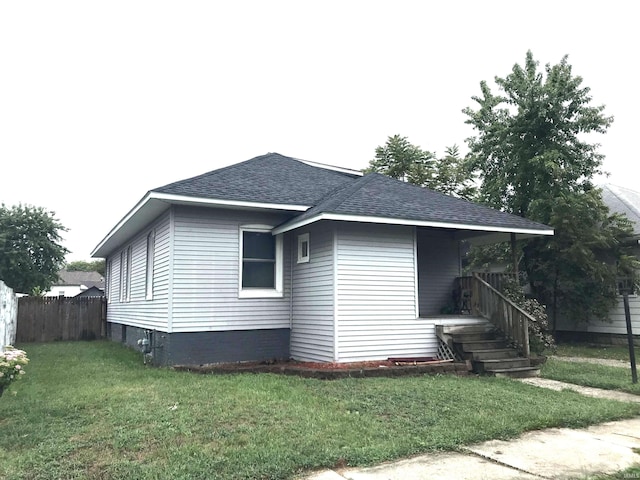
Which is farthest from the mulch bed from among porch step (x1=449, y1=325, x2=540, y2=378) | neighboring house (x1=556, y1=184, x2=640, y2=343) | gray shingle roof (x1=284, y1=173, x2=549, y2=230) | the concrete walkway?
neighboring house (x1=556, y1=184, x2=640, y2=343)

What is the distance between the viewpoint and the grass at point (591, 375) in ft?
27.0

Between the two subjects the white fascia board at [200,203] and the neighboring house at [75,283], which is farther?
the neighboring house at [75,283]

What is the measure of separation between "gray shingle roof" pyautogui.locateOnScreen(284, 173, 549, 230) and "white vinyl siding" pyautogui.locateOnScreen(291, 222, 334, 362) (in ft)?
1.98

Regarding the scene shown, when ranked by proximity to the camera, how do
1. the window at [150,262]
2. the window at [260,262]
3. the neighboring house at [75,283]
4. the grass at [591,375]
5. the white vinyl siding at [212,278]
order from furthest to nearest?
the neighboring house at [75,283] < the window at [150,262] < the window at [260,262] < the white vinyl siding at [212,278] < the grass at [591,375]

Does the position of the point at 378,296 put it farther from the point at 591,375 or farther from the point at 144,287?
the point at 144,287

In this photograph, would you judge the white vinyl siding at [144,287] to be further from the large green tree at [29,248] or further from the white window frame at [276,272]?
the large green tree at [29,248]

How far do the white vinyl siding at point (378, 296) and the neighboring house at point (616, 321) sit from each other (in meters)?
7.74

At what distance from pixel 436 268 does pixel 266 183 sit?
5.18 metres

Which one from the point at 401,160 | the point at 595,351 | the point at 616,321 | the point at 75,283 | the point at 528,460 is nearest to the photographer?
the point at 528,460

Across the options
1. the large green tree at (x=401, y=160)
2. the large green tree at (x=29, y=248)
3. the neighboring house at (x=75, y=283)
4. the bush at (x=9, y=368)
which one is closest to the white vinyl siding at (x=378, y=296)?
the bush at (x=9, y=368)

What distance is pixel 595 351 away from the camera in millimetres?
13812

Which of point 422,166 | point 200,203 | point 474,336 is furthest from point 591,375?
point 422,166

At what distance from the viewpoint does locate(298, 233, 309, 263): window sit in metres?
10.4

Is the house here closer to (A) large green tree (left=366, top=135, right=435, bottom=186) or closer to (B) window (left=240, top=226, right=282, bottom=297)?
(B) window (left=240, top=226, right=282, bottom=297)
